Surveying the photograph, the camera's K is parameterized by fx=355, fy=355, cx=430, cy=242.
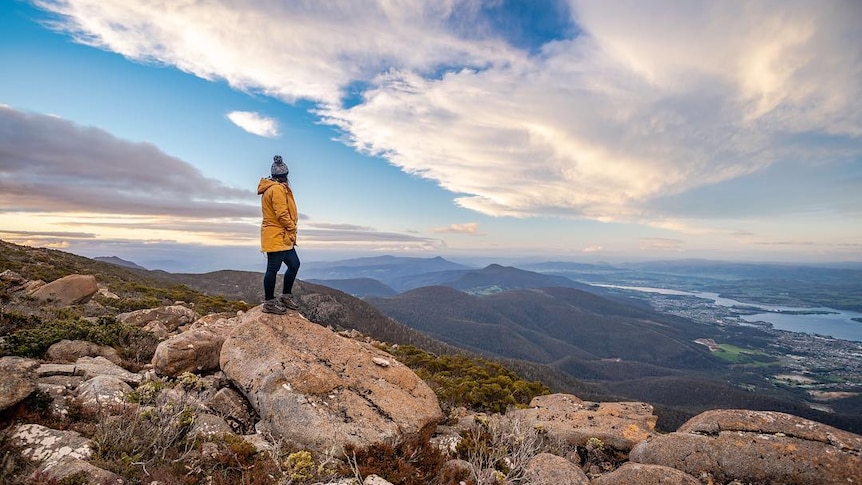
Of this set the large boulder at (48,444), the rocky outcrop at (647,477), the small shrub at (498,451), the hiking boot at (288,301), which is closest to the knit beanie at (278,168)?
the hiking boot at (288,301)

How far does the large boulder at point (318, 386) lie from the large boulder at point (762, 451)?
5447 mm

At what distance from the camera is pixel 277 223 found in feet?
30.8

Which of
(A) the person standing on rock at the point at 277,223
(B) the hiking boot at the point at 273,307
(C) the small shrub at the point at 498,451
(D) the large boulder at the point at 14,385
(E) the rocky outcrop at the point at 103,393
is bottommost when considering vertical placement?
(C) the small shrub at the point at 498,451

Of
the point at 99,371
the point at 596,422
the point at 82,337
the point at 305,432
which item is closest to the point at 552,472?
the point at 305,432

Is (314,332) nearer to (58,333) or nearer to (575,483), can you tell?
(575,483)

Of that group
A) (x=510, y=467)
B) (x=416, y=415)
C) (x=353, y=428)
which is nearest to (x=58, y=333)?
(x=353, y=428)

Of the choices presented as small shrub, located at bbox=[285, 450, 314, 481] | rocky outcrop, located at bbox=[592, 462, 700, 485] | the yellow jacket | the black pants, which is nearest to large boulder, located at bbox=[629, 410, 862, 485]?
rocky outcrop, located at bbox=[592, 462, 700, 485]

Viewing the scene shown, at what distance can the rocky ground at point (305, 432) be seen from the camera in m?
5.29

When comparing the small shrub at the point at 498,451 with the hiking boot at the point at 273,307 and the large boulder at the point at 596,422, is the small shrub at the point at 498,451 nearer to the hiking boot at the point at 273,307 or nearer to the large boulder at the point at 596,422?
the large boulder at the point at 596,422

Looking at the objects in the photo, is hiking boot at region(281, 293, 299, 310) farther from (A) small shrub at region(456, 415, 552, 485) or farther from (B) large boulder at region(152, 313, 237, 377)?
(A) small shrub at region(456, 415, 552, 485)

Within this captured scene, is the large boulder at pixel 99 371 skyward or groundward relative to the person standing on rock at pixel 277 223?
groundward

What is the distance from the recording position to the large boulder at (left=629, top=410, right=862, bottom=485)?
7.05m

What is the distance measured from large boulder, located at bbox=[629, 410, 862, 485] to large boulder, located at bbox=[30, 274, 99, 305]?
27308mm

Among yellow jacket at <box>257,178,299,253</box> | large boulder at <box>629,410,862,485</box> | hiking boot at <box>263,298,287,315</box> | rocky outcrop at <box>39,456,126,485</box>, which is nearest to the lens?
rocky outcrop at <box>39,456,126,485</box>
